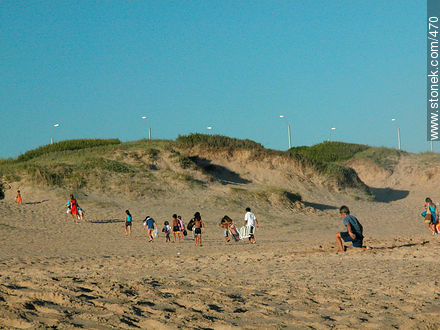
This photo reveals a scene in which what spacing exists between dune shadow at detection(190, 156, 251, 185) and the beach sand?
682 inches

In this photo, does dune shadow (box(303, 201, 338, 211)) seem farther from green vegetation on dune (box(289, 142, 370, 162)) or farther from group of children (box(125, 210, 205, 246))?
green vegetation on dune (box(289, 142, 370, 162))

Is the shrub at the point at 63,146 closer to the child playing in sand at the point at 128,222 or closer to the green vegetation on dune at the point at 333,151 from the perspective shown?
the green vegetation on dune at the point at 333,151

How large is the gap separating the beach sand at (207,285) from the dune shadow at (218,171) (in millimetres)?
17323

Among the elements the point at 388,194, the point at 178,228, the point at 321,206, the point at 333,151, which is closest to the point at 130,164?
the point at 321,206

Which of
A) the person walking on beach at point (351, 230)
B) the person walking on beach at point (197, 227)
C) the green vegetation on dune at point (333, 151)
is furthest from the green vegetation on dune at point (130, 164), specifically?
the person walking on beach at point (351, 230)

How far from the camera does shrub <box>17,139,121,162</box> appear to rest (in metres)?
45.3

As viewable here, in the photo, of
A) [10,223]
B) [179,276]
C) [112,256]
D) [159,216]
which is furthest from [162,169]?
[179,276]

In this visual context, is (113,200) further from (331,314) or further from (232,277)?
(331,314)

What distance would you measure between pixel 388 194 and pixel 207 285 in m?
43.4

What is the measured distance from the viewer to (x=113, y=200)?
30516mm

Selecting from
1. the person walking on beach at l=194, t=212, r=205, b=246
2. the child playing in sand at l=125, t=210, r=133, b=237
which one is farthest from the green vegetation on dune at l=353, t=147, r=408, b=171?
the person walking on beach at l=194, t=212, r=205, b=246

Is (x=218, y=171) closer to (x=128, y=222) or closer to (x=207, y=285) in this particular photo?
(x=128, y=222)

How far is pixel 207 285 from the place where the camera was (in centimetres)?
881

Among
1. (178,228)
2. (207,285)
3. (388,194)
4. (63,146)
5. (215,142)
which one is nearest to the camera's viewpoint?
(207,285)
